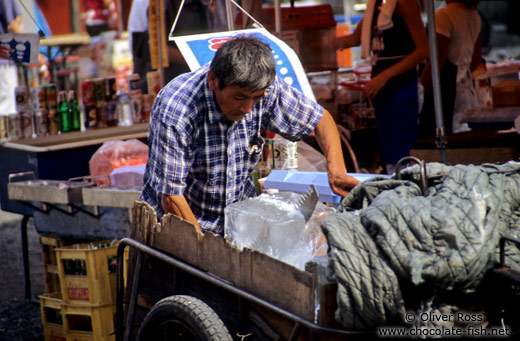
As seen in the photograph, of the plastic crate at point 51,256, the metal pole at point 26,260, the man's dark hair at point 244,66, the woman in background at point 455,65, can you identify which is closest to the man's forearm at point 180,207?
the man's dark hair at point 244,66

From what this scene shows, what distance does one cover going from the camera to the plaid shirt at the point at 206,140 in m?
2.67

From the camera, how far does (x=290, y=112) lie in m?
3.04

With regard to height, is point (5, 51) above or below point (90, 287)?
above

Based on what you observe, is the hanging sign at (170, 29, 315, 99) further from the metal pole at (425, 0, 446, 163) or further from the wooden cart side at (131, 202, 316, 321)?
the wooden cart side at (131, 202, 316, 321)

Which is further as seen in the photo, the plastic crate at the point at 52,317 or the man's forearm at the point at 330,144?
the plastic crate at the point at 52,317

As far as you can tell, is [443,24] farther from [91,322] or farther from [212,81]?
[91,322]

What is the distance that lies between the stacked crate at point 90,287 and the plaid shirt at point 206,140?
0.88 meters

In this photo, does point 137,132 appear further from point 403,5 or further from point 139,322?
point 139,322

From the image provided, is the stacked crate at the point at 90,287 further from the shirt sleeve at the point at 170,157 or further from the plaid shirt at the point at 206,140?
the shirt sleeve at the point at 170,157

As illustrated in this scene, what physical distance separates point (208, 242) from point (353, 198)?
0.53m

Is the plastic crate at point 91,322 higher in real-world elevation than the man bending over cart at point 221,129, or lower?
lower

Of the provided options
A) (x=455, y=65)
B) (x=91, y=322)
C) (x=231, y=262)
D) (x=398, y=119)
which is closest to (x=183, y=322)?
(x=231, y=262)

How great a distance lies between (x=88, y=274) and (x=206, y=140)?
51.9 inches

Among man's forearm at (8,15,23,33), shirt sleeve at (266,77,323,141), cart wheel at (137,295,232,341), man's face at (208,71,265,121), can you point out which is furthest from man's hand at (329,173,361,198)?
man's forearm at (8,15,23,33)
